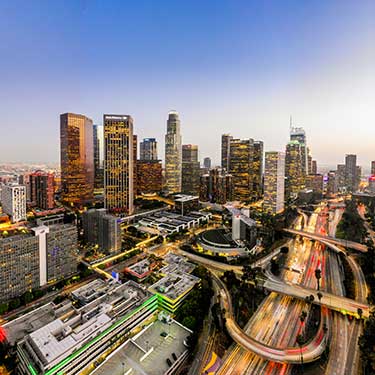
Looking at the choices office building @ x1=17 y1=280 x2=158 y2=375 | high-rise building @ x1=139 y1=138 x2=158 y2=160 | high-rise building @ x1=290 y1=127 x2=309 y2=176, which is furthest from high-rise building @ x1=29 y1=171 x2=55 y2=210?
high-rise building @ x1=290 y1=127 x2=309 y2=176

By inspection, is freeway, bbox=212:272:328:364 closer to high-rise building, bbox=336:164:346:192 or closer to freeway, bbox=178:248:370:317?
freeway, bbox=178:248:370:317

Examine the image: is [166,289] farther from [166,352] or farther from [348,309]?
[348,309]

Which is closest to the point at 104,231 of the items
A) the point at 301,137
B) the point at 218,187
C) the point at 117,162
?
the point at 117,162

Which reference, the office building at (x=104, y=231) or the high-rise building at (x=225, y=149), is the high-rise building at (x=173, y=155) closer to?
the high-rise building at (x=225, y=149)

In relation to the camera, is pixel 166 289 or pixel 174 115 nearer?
pixel 166 289

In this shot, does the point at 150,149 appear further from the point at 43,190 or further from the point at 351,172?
the point at 351,172

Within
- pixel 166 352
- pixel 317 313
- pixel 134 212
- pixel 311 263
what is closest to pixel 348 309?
pixel 317 313
